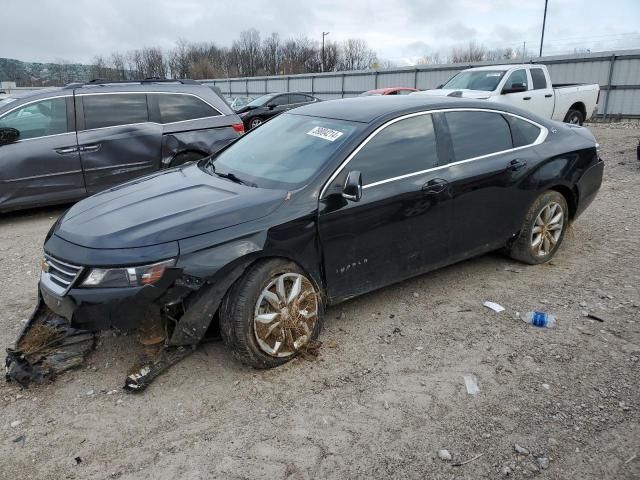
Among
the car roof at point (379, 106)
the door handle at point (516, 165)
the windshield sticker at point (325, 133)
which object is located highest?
the car roof at point (379, 106)

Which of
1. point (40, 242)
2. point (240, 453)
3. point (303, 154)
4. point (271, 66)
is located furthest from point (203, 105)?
point (271, 66)

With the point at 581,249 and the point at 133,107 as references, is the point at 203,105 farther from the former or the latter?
the point at 581,249

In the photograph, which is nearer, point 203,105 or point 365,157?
point 365,157

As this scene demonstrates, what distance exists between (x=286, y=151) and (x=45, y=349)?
2.13m

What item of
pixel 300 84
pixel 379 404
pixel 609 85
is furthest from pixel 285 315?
pixel 300 84

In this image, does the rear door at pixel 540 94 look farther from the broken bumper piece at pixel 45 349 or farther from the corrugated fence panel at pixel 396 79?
the corrugated fence panel at pixel 396 79

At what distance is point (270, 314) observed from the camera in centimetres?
324

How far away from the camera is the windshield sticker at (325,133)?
381 cm

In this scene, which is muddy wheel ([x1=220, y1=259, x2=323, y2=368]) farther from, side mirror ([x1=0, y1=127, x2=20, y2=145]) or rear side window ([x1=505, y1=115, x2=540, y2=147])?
side mirror ([x1=0, y1=127, x2=20, y2=145])

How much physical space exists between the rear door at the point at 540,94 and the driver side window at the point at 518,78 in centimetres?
24

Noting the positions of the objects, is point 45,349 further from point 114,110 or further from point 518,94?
point 518,94

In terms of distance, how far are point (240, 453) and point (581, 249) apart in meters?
4.37

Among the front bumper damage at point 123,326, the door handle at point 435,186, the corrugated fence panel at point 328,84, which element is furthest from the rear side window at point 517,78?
the corrugated fence panel at point 328,84

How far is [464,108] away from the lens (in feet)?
14.4
